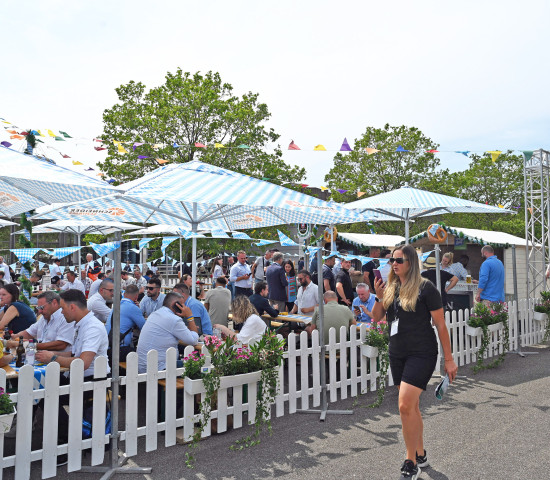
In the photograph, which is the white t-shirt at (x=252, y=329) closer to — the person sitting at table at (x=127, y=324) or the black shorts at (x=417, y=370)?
the person sitting at table at (x=127, y=324)

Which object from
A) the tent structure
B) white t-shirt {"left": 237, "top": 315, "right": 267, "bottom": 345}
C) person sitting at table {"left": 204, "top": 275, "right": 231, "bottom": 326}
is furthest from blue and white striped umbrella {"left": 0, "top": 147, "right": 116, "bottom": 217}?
the tent structure

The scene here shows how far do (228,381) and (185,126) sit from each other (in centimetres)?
1787

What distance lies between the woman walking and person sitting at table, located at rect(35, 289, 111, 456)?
2542mm

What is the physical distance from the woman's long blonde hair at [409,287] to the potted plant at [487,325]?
4.15 m

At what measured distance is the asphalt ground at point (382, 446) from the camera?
4039 mm

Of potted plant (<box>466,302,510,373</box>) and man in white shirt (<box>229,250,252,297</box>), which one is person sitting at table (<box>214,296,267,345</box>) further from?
man in white shirt (<box>229,250,252,297</box>)

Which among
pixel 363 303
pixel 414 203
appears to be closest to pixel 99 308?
pixel 363 303

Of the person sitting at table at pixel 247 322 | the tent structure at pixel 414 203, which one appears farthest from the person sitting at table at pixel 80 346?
the tent structure at pixel 414 203

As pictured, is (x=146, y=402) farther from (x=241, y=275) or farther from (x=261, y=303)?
(x=241, y=275)

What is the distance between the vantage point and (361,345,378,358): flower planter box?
6336 mm

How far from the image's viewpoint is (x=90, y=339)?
15.0 ft

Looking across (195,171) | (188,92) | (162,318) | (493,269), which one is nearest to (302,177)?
(188,92)

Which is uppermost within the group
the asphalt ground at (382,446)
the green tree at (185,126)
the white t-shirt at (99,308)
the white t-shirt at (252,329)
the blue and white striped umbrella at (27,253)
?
the green tree at (185,126)

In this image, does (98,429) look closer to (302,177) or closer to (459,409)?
(459,409)
